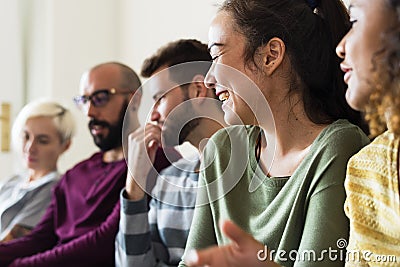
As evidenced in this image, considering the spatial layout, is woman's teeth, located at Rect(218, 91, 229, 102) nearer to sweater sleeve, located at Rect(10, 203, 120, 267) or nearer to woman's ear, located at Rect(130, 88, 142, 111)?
woman's ear, located at Rect(130, 88, 142, 111)

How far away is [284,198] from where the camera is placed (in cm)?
107

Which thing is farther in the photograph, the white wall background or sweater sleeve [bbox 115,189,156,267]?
the white wall background

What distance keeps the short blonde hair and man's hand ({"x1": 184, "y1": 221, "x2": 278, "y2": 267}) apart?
1.59 metres

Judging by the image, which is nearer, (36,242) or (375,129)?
(375,129)

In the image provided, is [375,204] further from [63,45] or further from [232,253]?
[63,45]

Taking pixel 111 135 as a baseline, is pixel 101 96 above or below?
above

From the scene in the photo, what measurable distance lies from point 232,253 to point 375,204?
227 mm

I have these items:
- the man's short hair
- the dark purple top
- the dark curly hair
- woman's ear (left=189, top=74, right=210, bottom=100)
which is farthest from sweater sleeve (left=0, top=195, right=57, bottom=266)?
the dark curly hair

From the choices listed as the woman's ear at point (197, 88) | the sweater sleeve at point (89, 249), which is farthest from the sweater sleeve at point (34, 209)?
the woman's ear at point (197, 88)

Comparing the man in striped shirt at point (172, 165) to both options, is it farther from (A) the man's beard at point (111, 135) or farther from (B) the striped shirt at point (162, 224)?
(A) the man's beard at point (111, 135)

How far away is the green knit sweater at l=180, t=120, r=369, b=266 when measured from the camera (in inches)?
39.0

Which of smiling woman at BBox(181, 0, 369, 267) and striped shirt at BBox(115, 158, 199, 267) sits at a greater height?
smiling woman at BBox(181, 0, 369, 267)

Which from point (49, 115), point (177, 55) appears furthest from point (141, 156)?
point (49, 115)

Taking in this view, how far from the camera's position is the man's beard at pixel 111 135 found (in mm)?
1956
